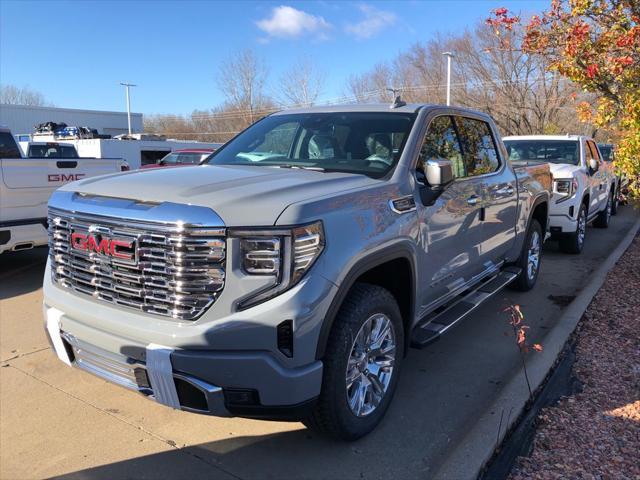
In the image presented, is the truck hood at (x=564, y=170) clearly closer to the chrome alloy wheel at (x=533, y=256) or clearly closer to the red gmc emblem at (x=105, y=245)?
the chrome alloy wheel at (x=533, y=256)

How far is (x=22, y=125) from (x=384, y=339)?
175 ft

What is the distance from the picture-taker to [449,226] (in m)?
3.77

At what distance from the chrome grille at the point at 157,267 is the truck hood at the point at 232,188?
161 millimetres

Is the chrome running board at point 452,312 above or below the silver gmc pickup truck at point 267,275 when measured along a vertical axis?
below

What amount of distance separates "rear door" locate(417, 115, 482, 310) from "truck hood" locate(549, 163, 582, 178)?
438 centimetres

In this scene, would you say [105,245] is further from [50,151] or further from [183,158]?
[183,158]

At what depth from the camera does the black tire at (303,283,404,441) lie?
108 inches

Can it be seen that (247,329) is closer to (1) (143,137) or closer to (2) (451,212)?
(2) (451,212)

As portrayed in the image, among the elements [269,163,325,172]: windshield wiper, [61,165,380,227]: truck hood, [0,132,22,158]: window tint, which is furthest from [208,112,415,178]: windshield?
[0,132,22,158]: window tint

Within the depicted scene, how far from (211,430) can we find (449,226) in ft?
6.92

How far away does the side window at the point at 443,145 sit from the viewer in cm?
382

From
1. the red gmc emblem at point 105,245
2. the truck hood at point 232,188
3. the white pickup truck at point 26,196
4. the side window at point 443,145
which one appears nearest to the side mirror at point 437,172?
the side window at point 443,145

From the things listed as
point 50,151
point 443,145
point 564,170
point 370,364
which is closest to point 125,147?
point 50,151

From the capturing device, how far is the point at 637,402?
3506mm
